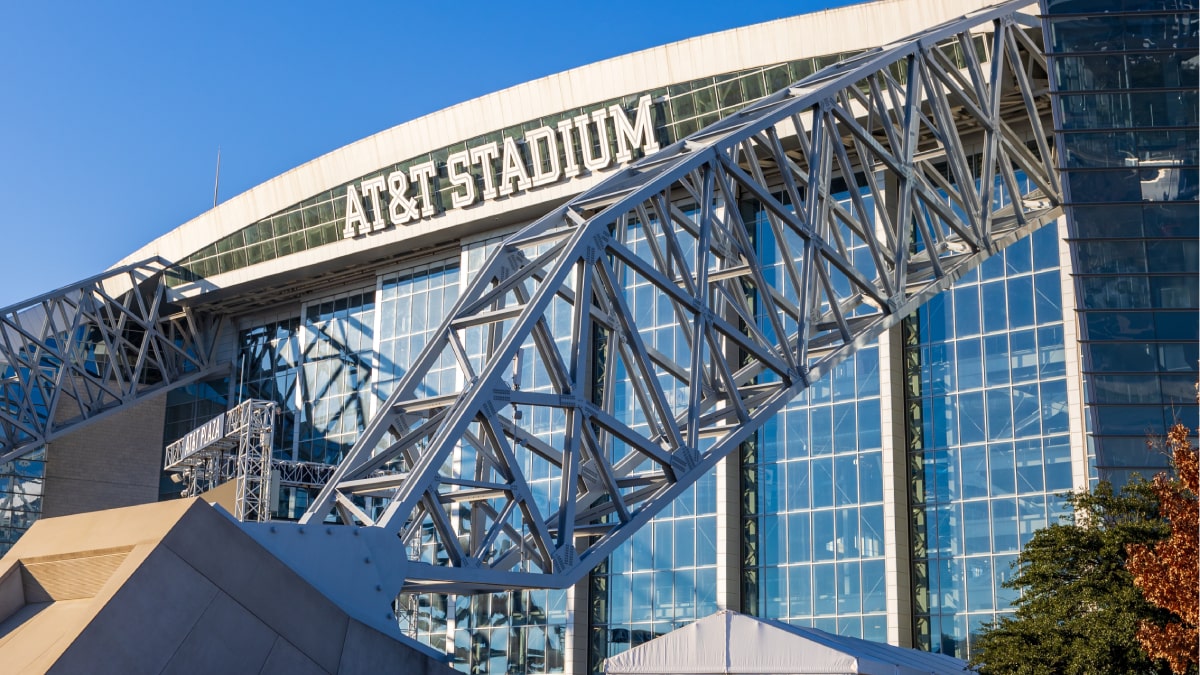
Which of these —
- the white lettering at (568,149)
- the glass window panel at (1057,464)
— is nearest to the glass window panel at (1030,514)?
the glass window panel at (1057,464)

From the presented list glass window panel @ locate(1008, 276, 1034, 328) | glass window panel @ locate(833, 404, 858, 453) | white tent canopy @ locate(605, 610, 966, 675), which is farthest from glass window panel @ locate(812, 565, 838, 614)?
white tent canopy @ locate(605, 610, 966, 675)

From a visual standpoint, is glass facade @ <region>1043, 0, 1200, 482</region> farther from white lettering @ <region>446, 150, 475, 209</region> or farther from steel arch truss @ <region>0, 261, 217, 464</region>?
steel arch truss @ <region>0, 261, 217, 464</region>

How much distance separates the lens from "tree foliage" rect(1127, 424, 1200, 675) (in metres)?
19.6

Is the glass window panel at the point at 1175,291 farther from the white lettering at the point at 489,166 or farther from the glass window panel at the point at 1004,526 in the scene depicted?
the white lettering at the point at 489,166

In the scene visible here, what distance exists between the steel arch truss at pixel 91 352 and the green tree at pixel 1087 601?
40.4m

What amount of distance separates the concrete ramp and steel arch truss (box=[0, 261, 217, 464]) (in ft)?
139

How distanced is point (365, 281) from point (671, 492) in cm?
3404

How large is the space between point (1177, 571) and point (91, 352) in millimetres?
51286

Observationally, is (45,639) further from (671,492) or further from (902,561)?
(902,561)

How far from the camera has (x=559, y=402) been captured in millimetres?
20250

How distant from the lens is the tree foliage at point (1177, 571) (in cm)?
1961

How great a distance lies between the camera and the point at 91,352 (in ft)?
199

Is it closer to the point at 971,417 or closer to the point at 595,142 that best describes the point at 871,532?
the point at 971,417

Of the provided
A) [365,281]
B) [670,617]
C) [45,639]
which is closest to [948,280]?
[670,617]
